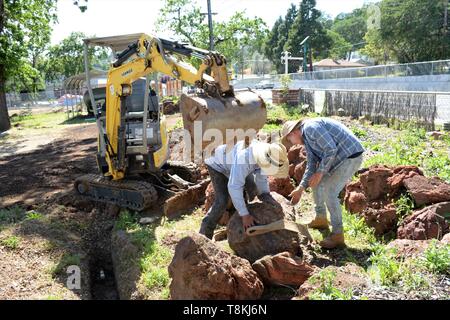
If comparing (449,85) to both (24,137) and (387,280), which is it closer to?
(24,137)

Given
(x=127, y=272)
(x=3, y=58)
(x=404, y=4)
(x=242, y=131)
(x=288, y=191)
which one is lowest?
(x=127, y=272)

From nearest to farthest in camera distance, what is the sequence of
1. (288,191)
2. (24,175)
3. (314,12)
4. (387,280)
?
(387,280), (288,191), (24,175), (314,12)

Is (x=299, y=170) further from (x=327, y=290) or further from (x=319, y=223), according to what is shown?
(x=327, y=290)

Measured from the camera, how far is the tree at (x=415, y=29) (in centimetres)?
3684

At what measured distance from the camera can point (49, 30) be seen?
74.0 feet

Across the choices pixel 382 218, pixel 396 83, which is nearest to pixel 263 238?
pixel 382 218

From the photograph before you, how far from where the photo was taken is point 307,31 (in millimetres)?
60906

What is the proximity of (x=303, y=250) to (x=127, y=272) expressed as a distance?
2067 millimetres

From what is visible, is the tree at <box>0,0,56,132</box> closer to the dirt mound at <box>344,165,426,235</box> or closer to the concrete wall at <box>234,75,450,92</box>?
the concrete wall at <box>234,75,450,92</box>

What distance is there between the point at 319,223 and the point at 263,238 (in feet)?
3.99

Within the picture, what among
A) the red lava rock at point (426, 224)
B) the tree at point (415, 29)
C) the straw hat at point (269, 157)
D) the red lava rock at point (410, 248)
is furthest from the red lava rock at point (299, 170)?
the tree at point (415, 29)
